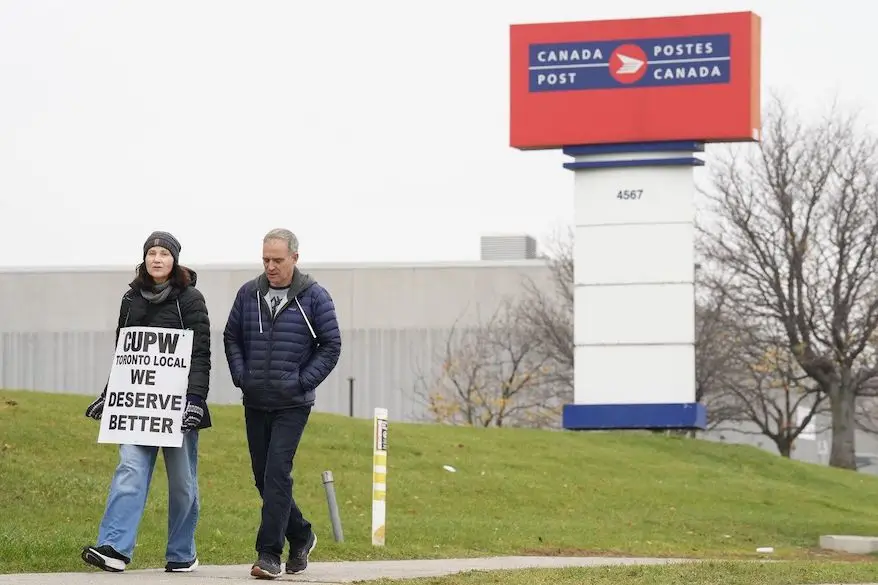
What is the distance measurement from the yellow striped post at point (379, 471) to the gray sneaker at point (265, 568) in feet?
15.0

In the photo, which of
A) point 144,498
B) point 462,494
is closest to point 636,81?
point 462,494

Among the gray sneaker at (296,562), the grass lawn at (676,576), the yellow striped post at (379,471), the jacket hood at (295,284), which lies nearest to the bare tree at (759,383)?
the yellow striped post at (379,471)

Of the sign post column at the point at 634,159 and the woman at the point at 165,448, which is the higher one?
the sign post column at the point at 634,159

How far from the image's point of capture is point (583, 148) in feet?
118

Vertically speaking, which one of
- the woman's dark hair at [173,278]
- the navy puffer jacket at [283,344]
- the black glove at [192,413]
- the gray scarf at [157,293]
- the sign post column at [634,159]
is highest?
the sign post column at [634,159]

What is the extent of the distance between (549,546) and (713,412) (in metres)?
42.4

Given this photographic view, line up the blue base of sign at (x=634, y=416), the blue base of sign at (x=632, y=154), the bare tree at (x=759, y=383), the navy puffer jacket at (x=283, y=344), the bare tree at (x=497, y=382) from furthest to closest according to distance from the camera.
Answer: the bare tree at (x=497, y=382), the bare tree at (x=759, y=383), the blue base of sign at (x=632, y=154), the blue base of sign at (x=634, y=416), the navy puffer jacket at (x=283, y=344)

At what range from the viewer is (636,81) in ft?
117

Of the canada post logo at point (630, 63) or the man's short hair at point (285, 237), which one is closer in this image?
the man's short hair at point (285, 237)

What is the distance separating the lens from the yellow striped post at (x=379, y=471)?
16406 millimetres

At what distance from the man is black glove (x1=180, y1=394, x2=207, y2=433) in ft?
0.96

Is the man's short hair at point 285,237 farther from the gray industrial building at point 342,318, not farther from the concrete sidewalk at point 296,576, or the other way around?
the gray industrial building at point 342,318

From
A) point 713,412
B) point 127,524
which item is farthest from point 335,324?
point 713,412

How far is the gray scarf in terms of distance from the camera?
11.8 m
